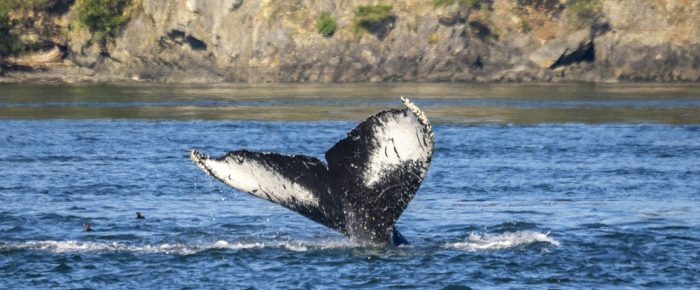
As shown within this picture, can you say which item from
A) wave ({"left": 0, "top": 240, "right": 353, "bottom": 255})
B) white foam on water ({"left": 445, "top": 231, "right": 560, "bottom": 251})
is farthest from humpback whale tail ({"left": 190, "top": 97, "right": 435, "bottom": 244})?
white foam on water ({"left": 445, "top": 231, "right": 560, "bottom": 251})

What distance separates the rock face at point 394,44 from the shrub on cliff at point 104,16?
751 millimetres

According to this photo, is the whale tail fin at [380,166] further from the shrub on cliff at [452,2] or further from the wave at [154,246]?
the shrub on cliff at [452,2]

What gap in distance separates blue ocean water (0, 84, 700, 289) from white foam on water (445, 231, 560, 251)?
1.2 inches

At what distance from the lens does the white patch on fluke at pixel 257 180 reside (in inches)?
531

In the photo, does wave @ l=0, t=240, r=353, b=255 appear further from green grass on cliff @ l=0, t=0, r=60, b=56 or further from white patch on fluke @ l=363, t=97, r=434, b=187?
green grass on cliff @ l=0, t=0, r=60, b=56

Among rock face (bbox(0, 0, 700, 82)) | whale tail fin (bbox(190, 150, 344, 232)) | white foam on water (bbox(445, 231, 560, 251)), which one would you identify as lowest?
rock face (bbox(0, 0, 700, 82))

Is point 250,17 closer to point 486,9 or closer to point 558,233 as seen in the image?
point 486,9

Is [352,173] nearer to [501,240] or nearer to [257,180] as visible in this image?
[257,180]

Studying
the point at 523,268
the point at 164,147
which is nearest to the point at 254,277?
the point at 523,268

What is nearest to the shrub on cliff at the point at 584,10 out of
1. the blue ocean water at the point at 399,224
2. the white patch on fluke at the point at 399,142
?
the blue ocean water at the point at 399,224

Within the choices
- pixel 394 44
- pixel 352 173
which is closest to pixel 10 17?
pixel 394 44

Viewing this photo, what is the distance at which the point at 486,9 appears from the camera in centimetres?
9219

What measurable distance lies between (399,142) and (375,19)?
77305 mm

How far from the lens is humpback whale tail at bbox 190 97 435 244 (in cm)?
1347
